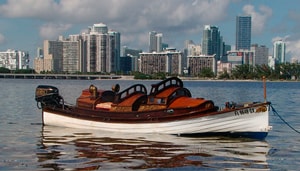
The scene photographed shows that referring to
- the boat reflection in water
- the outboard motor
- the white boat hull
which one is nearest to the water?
the boat reflection in water

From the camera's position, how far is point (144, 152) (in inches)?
942

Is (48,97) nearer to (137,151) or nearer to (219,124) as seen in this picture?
(137,151)

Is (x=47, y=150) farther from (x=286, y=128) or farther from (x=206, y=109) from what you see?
(x=286, y=128)

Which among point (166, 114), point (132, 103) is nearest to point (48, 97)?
point (132, 103)

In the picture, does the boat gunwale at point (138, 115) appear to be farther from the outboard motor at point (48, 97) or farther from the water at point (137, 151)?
the outboard motor at point (48, 97)

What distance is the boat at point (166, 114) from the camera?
90.4ft

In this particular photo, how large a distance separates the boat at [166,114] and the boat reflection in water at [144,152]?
1.66 ft

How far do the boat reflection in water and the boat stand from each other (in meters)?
0.51

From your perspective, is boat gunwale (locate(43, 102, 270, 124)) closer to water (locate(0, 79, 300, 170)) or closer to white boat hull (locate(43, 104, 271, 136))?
white boat hull (locate(43, 104, 271, 136))

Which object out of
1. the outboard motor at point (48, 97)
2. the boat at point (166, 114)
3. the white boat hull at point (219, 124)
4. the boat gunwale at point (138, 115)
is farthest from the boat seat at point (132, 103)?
the outboard motor at point (48, 97)

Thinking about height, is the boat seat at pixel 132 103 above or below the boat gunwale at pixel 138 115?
above

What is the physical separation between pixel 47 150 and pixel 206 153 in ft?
24.3

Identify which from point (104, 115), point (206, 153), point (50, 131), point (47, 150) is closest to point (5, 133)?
point (50, 131)

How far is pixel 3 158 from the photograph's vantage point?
21875 millimetres
